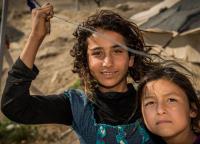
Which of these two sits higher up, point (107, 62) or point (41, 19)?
point (41, 19)

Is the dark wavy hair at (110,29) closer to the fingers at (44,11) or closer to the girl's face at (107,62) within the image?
the girl's face at (107,62)

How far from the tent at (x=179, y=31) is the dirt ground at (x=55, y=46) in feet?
3.29

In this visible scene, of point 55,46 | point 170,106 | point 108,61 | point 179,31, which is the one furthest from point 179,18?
point 170,106

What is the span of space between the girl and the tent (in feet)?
10.9

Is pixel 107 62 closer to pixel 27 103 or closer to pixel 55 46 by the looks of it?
pixel 27 103

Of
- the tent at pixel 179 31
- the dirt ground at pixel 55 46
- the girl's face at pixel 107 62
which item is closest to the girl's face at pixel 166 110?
the girl's face at pixel 107 62

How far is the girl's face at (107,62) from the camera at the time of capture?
5.14 feet

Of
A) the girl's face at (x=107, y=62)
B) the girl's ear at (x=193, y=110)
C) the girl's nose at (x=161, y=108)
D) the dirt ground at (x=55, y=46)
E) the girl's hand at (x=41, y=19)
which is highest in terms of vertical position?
the girl's hand at (x=41, y=19)

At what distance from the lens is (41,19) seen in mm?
1454

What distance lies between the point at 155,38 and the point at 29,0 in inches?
153

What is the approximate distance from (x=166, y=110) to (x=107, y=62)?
0.96 feet

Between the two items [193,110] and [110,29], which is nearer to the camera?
[193,110]

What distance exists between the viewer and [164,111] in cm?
138

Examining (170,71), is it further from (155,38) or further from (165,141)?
(155,38)
